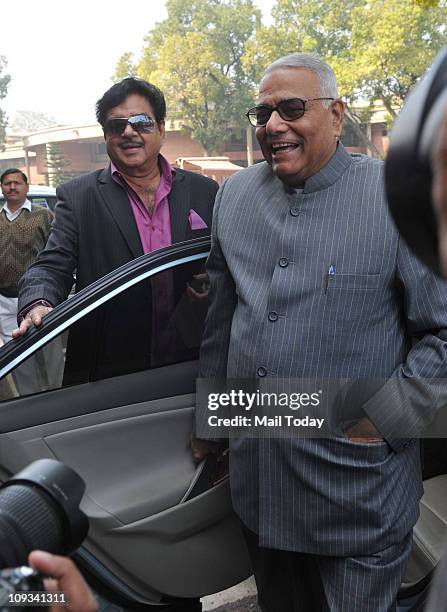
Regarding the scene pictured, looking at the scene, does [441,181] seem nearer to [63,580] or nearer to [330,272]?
[63,580]

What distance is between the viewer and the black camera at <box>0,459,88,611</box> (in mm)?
1072

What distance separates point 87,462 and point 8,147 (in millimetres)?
60930

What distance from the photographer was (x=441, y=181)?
0.66 metres

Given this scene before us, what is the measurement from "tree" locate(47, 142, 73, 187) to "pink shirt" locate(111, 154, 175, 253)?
1734 inches

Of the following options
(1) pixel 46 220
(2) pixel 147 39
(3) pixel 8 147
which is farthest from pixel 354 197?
(3) pixel 8 147

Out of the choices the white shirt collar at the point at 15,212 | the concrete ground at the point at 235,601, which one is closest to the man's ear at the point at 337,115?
the concrete ground at the point at 235,601

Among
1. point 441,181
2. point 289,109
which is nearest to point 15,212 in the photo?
point 289,109

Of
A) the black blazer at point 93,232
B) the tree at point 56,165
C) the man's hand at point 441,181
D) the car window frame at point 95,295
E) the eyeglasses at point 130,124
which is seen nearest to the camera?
the man's hand at point 441,181

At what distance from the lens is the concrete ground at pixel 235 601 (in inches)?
116

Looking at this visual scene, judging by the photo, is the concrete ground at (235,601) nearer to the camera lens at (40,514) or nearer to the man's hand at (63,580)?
the camera lens at (40,514)

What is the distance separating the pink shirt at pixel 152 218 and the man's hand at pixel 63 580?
5.26 feet

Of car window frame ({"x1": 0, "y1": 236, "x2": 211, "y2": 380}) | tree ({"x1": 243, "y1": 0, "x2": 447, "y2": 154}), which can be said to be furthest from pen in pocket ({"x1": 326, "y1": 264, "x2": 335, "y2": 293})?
tree ({"x1": 243, "y1": 0, "x2": 447, "y2": 154})

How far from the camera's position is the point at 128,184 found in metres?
2.61

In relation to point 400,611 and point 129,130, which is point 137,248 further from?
point 400,611
